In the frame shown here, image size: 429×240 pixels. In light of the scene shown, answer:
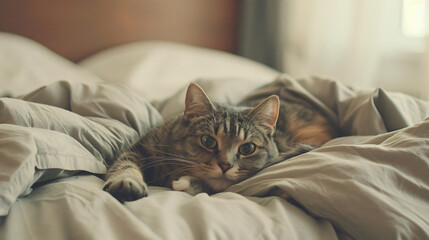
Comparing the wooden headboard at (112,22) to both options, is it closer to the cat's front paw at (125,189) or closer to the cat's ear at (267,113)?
the cat's ear at (267,113)

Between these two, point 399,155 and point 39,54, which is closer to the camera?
point 399,155

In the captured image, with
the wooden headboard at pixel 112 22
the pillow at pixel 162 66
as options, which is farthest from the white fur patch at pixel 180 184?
the wooden headboard at pixel 112 22

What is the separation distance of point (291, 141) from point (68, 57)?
1580mm

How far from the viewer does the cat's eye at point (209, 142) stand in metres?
1.04

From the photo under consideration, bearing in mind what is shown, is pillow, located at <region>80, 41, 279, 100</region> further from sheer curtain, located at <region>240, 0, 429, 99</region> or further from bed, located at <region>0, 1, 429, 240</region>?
bed, located at <region>0, 1, 429, 240</region>

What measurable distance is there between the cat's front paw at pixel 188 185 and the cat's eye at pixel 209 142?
11cm

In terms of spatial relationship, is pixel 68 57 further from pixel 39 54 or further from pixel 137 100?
pixel 137 100

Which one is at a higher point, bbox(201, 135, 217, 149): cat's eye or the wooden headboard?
the wooden headboard

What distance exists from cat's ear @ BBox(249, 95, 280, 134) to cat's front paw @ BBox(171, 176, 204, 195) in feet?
0.86

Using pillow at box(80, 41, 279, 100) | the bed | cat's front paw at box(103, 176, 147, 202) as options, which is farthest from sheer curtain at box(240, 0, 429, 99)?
cat's front paw at box(103, 176, 147, 202)

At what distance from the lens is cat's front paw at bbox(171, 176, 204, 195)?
0.94 metres

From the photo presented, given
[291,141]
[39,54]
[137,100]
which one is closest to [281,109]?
[291,141]

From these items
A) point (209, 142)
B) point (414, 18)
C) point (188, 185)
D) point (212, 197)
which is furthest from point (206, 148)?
point (414, 18)

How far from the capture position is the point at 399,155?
78cm
